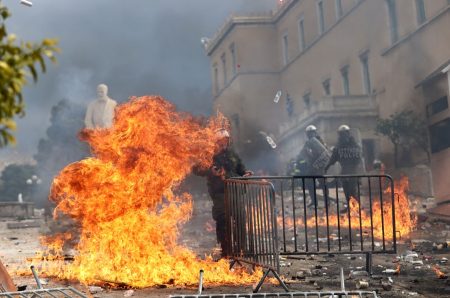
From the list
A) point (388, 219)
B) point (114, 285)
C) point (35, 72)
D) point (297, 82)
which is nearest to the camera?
point (35, 72)

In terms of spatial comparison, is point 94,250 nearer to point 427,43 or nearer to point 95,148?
point 95,148

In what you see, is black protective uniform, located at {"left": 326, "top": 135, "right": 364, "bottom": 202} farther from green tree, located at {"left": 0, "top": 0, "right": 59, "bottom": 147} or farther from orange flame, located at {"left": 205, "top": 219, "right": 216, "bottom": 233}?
green tree, located at {"left": 0, "top": 0, "right": 59, "bottom": 147}

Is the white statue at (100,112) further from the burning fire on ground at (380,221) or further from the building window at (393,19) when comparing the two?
the building window at (393,19)

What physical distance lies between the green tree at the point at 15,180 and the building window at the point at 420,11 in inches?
1150

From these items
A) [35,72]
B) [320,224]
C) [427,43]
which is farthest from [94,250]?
[427,43]

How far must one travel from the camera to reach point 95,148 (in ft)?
27.2

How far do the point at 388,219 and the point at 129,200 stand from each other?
8.36 m

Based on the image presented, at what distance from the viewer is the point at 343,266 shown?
9.10 m

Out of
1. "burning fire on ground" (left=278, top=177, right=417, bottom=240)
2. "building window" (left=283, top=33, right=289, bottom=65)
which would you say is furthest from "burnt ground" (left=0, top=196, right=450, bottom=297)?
"building window" (left=283, top=33, right=289, bottom=65)

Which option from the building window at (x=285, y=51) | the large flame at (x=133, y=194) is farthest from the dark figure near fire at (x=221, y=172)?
the building window at (x=285, y=51)

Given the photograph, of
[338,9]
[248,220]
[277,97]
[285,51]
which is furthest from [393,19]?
[248,220]

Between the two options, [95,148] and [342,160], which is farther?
[342,160]

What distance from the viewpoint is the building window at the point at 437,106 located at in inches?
790

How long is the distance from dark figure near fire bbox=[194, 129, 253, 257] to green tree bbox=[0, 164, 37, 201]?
38.5m
